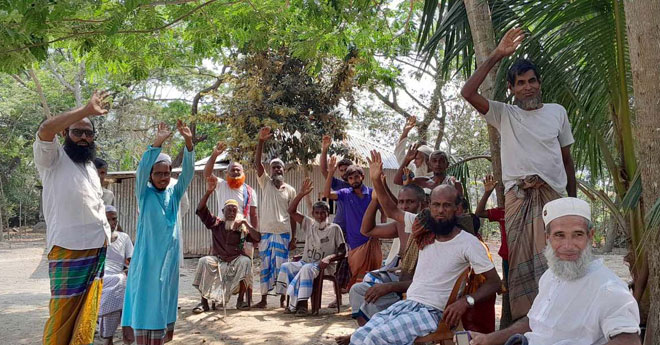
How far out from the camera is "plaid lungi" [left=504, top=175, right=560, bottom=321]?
4.26 m

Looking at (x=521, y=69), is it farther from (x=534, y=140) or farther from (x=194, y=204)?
(x=194, y=204)

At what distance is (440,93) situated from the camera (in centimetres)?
1745

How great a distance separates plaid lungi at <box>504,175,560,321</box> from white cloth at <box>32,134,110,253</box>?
3160mm

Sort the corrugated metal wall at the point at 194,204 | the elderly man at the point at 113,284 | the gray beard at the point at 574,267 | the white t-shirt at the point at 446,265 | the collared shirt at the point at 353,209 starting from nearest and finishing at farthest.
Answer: the gray beard at the point at 574,267
the white t-shirt at the point at 446,265
the elderly man at the point at 113,284
the collared shirt at the point at 353,209
the corrugated metal wall at the point at 194,204

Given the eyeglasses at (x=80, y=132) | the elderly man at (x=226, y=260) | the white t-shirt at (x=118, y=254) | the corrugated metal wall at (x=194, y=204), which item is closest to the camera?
the eyeglasses at (x=80, y=132)

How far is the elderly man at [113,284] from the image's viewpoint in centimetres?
629

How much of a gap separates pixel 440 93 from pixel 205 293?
438 inches

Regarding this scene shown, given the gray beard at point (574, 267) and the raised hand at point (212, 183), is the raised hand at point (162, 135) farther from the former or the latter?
the gray beard at point (574, 267)

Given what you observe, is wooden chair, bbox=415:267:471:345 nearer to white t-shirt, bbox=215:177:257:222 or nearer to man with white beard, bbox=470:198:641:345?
man with white beard, bbox=470:198:641:345

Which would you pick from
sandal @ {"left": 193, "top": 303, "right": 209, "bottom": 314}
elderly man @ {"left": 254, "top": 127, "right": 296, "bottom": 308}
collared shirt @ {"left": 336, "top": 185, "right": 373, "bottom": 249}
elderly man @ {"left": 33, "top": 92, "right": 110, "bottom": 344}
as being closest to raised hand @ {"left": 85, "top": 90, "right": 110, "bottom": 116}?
elderly man @ {"left": 33, "top": 92, "right": 110, "bottom": 344}

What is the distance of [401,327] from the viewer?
4.12 m

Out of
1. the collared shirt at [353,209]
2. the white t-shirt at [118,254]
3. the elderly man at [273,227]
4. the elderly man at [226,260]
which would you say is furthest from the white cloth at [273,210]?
the white t-shirt at [118,254]

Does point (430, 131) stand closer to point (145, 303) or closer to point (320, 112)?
point (320, 112)

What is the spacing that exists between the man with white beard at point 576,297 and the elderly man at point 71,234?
333 centimetres
